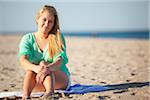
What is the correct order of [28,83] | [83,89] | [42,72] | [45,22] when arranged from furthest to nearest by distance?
[83,89]
[45,22]
[28,83]
[42,72]

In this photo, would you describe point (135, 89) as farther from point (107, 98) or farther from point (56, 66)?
point (56, 66)

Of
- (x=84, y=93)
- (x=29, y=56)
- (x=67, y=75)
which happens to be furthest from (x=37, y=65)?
(x=84, y=93)

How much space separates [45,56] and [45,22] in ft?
1.36

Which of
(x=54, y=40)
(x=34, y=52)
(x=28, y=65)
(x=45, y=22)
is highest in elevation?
(x=45, y=22)

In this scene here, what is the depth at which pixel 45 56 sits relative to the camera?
4398mm

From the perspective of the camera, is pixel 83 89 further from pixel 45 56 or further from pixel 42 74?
pixel 42 74

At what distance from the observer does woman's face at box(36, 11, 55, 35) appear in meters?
4.36

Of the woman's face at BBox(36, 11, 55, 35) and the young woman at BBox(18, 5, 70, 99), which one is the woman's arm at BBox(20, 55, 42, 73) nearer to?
the young woman at BBox(18, 5, 70, 99)

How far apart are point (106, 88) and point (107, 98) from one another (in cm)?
59

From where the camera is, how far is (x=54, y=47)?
4.38 m

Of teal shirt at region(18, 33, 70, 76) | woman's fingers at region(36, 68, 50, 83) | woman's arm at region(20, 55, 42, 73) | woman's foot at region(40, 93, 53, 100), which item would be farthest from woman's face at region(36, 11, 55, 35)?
woman's foot at region(40, 93, 53, 100)

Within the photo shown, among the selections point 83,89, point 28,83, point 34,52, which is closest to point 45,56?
point 34,52

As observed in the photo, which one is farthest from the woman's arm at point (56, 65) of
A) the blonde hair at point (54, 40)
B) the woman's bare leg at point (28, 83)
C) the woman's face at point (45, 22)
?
the woman's face at point (45, 22)

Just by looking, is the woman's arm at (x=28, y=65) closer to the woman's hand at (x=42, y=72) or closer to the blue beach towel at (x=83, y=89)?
the woman's hand at (x=42, y=72)
